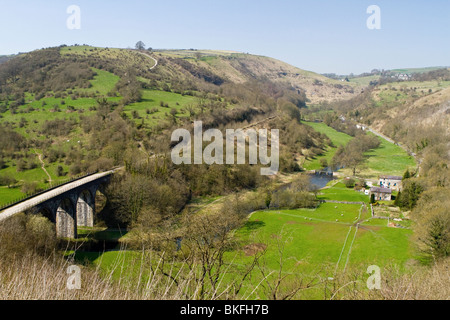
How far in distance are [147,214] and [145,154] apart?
2448 centimetres

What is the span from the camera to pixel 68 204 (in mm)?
40000

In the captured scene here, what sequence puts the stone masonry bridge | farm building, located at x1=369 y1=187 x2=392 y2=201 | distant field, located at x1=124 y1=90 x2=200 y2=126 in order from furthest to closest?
distant field, located at x1=124 y1=90 x2=200 y2=126 → farm building, located at x1=369 y1=187 x2=392 y2=201 → the stone masonry bridge

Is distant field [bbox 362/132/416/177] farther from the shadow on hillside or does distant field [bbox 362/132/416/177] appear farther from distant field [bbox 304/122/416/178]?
the shadow on hillside

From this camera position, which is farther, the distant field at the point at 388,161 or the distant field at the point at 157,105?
the distant field at the point at 388,161

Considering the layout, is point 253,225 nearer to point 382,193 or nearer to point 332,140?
point 382,193

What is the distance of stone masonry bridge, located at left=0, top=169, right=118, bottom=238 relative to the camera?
110 feet

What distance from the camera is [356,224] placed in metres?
46.8

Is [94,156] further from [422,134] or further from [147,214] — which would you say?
[422,134]

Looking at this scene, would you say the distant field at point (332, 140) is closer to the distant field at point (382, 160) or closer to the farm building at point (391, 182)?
the distant field at point (382, 160)

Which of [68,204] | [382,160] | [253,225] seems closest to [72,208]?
[68,204]

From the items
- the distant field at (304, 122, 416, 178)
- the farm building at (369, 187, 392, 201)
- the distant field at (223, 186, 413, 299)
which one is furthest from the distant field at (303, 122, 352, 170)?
the distant field at (223, 186, 413, 299)

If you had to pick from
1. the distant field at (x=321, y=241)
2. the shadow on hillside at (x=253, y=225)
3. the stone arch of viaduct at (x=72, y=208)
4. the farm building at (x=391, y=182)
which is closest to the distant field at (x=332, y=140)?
the farm building at (x=391, y=182)

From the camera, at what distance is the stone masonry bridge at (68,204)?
33594 millimetres
